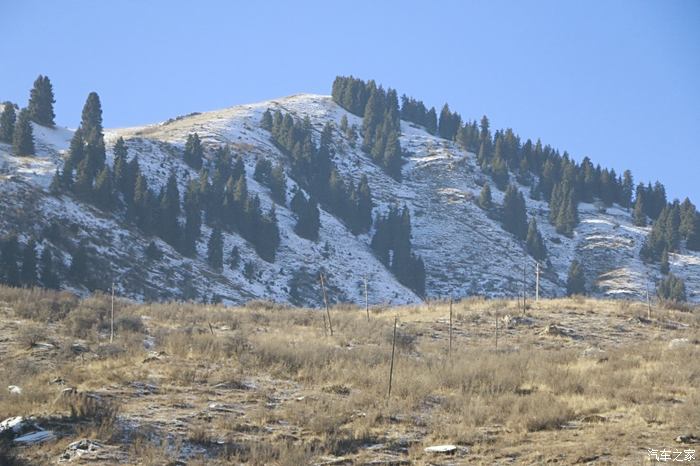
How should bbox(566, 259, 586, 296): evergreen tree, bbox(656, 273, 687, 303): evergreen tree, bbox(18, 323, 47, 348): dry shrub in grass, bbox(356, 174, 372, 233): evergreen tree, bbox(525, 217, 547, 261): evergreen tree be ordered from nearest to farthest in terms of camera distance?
bbox(18, 323, 47, 348): dry shrub in grass → bbox(656, 273, 687, 303): evergreen tree → bbox(566, 259, 586, 296): evergreen tree → bbox(525, 217, 547, 261): evergreen tree → bbox(356, 174, 372, 233): evergreen tree

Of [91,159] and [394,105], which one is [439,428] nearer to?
[91,159]

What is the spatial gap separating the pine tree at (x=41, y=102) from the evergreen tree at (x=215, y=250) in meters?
30.9

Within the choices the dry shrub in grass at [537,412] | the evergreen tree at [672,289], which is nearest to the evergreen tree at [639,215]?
the evergreen tree at [672,289]

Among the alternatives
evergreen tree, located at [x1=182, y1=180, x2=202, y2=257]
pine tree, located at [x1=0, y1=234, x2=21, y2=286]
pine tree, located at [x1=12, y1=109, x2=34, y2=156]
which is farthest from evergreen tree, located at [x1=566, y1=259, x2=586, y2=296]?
pine tree, located at [x1=12, y1=109, x2=34, y2=156]

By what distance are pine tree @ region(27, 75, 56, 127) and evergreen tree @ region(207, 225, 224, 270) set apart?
101 feet

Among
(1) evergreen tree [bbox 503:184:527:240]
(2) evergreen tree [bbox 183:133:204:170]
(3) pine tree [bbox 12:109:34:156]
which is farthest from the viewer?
(1) evergreen tree [bbox 503:184:527:240]

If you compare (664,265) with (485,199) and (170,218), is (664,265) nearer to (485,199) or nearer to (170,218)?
(485,199)

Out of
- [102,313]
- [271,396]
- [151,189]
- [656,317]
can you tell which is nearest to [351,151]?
[151,189]

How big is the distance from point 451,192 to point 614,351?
8422cm

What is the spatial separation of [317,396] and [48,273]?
38901 mm

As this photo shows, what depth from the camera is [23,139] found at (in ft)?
230

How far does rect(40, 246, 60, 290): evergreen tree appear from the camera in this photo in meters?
47.0

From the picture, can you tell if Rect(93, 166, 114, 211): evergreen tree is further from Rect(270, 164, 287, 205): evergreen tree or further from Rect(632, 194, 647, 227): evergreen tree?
Rect(632, 194, 647, 227): evergreen tree

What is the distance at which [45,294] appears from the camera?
2594cm
